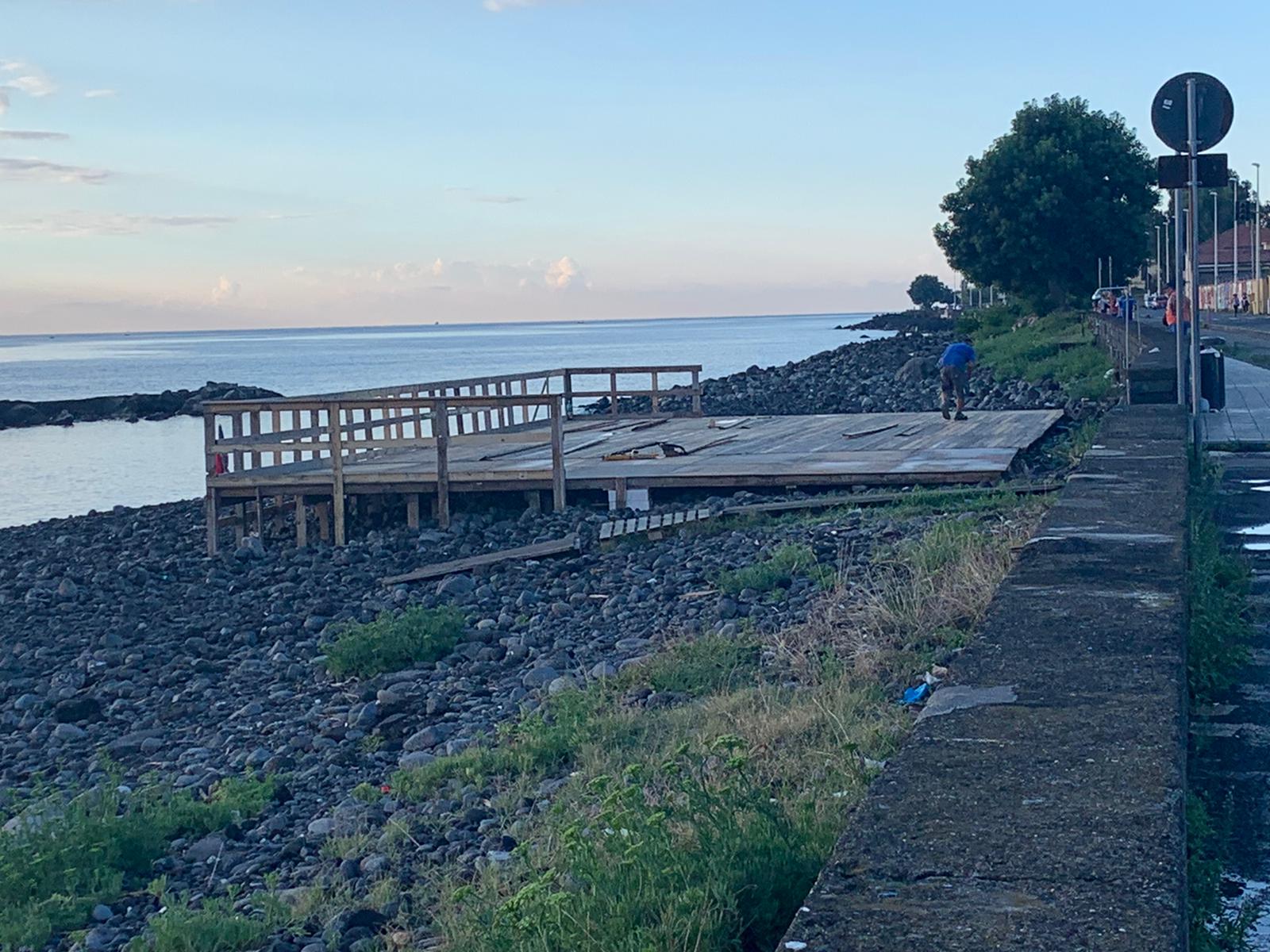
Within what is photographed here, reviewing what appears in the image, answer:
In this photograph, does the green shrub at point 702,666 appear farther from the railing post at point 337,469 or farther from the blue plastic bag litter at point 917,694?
the railing post at point 337,469

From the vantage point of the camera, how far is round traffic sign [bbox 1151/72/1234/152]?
37.0 feet

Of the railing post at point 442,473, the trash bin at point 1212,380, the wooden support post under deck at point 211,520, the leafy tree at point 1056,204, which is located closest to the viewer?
the trash bin at point 1212,380

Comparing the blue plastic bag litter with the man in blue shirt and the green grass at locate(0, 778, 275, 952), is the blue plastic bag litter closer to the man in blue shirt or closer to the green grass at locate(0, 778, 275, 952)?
the green grass at locate(0, 778, 275, 952)

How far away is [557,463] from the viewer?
16.9 meters

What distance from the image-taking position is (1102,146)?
56125mm

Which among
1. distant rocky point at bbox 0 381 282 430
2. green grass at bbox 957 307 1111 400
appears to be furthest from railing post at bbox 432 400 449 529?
distant rocky point at bbox 0 381 282 430

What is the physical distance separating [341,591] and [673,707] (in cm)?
761

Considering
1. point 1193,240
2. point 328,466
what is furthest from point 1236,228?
point 1193,240

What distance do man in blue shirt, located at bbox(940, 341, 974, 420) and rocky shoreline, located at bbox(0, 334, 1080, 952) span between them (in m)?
7.10

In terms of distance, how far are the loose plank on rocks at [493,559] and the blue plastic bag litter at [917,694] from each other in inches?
312

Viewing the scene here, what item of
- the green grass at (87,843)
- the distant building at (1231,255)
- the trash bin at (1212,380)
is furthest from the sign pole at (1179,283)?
the distant building at (1231,255)

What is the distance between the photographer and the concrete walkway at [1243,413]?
15055 millimetres

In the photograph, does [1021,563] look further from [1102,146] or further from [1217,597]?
[1102,146]

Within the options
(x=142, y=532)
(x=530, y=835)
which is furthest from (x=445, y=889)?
(x=142, y=532)
